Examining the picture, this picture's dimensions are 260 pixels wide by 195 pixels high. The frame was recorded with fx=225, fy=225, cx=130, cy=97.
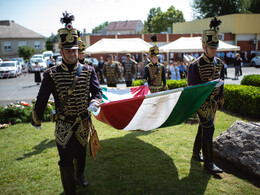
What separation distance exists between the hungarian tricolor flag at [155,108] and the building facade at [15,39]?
49.8 meters

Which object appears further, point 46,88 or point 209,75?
point 209,75

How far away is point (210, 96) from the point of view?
4363 mm

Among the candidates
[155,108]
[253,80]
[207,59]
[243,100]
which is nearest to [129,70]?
[243,100]

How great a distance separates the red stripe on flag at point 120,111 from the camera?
394 centimetres

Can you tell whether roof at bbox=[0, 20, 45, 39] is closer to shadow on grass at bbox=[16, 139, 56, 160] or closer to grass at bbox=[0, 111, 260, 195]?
shadow on grass at bbox=[16, 139, 56, 160]

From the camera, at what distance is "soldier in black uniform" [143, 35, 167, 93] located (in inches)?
277

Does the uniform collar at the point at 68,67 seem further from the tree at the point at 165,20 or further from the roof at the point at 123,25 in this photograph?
the roof at the point at 123,25

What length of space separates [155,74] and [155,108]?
301 cm

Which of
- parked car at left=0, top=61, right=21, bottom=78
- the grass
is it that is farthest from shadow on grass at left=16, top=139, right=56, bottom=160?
parked car at left=0, top=61, right=21, bottom=78

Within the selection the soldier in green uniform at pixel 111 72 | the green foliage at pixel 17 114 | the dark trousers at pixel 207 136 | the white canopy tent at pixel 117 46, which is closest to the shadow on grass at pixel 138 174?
the dark trousers at pixel 207 136

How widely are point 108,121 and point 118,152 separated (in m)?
1.37

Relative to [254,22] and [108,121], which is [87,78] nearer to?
[108,121]

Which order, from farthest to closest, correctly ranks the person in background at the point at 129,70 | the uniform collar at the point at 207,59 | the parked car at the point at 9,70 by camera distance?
the parked car at the point at 9,70, the person in background at the point at 129,70, the uniform collar at the point at 207,59

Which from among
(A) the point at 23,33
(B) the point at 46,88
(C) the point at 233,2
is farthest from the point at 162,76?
(A) the point at 23,33
